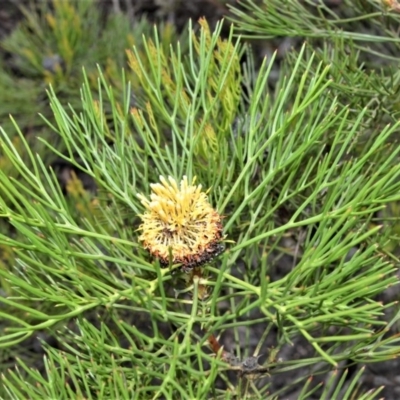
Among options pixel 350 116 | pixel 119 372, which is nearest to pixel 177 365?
pixel 119 372

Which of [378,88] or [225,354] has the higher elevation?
[378,88]

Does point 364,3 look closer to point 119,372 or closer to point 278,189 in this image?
point 278,189

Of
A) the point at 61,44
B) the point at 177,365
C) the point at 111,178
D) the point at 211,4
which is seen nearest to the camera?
the point at 177,365

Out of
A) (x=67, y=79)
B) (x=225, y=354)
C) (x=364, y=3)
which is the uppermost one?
(x=364, y=3)

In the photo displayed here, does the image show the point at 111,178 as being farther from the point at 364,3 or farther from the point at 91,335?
the point at 364,3

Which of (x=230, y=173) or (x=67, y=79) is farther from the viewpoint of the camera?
(x=67, y=79)

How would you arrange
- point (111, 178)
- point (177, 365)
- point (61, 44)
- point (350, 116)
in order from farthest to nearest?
1. point (61, 44)
2. point (350, 116)
3. point (111, 178)
4. point (177, 365)
